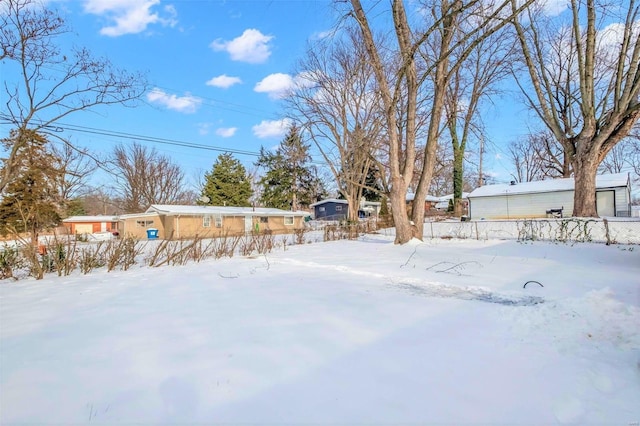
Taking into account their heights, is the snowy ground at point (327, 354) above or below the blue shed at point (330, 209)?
below

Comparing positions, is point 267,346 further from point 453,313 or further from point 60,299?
point 60,299

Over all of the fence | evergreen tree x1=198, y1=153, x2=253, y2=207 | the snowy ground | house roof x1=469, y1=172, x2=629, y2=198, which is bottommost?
the snowy ground

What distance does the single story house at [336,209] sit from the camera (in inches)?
1388

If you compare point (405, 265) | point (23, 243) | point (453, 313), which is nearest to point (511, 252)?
point (405, 265)

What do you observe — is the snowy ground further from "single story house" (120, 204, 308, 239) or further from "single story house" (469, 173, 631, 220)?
"single story house" (469, 173, 631, 220)

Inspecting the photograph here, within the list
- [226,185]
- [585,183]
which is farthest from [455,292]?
[226,185]

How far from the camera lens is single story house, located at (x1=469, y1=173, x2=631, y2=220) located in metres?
18.9

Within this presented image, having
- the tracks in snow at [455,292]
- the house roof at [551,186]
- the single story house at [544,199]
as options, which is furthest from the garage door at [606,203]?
the tracks in snow at [455,292]

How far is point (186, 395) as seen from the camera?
191cm

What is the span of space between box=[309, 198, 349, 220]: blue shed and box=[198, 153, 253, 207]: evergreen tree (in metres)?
8.71

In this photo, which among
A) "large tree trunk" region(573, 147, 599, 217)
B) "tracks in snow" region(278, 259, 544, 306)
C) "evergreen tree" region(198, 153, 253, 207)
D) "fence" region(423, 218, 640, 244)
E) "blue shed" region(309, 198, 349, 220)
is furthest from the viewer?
"blue shed" region(309, 198, 349, 220)

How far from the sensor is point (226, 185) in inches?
1236

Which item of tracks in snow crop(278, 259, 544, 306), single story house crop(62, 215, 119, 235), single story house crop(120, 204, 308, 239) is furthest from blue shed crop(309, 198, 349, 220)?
tracks in snow crop(278, 259, 544, 306)

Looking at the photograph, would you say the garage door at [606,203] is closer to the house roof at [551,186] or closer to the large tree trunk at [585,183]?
the house roof at [551,186]
